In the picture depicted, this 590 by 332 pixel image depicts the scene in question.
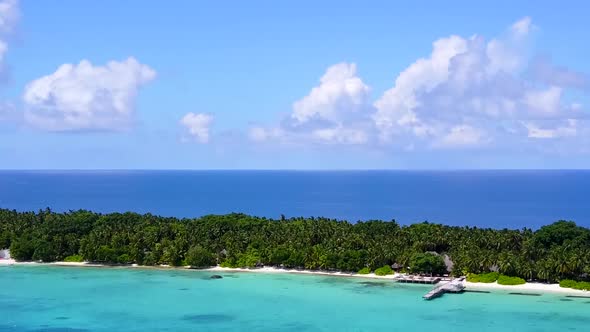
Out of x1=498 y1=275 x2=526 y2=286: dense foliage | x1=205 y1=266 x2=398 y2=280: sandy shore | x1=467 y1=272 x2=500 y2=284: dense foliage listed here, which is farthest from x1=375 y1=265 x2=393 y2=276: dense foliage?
x1=498 y1=275 x2=526 y2=286: dense foliage

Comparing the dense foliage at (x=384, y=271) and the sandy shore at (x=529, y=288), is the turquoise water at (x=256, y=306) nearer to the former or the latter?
the sandy shore at (x=529, y=288)

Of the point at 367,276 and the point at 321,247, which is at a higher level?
the point at 321,247

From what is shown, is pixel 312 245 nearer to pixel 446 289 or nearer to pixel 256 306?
pixel 446 289

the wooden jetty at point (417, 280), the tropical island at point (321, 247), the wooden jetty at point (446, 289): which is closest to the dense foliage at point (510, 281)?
the tropical island at point (321, 247)

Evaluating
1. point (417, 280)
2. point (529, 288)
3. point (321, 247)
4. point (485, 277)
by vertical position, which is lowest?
point (417, 280)

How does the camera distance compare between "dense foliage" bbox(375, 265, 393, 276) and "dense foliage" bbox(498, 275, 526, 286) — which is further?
"dense foliage" bbox(375, 265, 393, 276)

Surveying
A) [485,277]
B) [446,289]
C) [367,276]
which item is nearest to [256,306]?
[367,276]

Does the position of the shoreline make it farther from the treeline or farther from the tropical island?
the treeline
